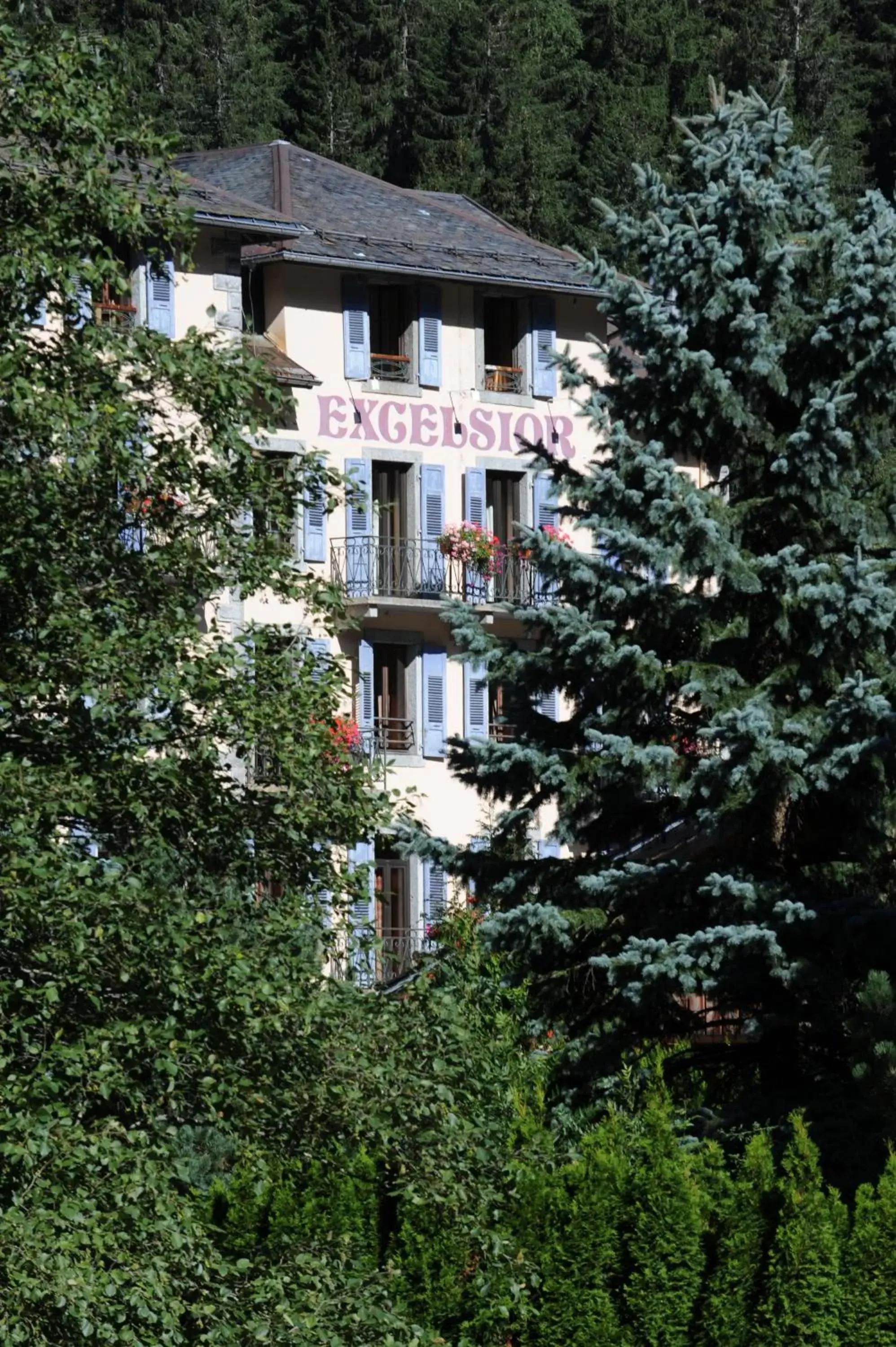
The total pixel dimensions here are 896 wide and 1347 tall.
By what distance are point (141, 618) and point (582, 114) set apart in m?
51.4

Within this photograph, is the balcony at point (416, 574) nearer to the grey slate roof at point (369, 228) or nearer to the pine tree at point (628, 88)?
the grey slate roof at point (369, 228)

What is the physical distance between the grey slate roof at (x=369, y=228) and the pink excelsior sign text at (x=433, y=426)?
2.06 meters

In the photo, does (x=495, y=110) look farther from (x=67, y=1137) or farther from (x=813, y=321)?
(x=67, y=1137)

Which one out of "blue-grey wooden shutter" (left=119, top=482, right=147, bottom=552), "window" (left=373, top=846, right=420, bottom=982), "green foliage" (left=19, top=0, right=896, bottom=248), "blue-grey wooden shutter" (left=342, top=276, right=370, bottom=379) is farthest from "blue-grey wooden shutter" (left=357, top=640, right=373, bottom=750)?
"blue-grey wooden shutter" (left=119, top=482, right=147, bottom=552)

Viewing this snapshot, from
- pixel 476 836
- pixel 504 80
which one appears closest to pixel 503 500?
pixel 504 80

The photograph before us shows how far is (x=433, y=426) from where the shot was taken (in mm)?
42812

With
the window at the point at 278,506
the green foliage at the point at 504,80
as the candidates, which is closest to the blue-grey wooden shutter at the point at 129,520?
the window at the point at 278,506

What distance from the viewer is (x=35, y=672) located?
14773 mm

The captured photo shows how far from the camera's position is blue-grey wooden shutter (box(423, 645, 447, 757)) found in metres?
42.2

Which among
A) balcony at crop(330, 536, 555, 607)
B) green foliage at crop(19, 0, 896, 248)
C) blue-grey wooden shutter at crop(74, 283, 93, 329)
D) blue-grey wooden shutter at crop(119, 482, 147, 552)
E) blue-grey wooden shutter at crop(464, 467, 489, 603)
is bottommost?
blue-grey wooden shutter at crop(119, 482, 147, 552)

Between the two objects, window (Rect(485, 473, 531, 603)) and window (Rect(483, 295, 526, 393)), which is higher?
window (Rect(483, 295, 526, 393))

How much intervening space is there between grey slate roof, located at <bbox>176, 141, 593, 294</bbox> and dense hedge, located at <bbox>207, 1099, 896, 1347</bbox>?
850 inches

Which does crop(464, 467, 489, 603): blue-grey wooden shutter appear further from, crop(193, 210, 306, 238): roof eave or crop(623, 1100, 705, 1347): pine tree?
crop(623, 1100, 705, 1347): pine tree

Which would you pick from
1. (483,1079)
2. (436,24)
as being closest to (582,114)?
(436,24)
